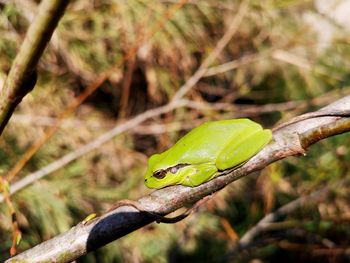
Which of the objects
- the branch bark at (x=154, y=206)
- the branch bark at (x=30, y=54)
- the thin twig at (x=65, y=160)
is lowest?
the branch bark at (x=154, y=206)

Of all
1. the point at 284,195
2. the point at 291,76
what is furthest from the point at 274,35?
the point at 284,195

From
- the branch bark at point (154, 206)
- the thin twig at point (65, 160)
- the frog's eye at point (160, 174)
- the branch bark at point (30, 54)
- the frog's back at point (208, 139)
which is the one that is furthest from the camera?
the thin twig at point (65, 160)

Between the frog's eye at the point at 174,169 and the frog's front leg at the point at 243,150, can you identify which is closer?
the frog's front leg at the point at 243,150

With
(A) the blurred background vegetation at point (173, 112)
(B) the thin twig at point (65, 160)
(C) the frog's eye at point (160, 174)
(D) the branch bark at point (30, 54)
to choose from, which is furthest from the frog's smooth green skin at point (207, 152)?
(A) the blurred background vegetation at point (173, 112)

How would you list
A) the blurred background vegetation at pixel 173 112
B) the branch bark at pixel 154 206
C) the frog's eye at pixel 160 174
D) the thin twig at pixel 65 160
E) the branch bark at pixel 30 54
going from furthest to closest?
the blurred background vegetation at pixel 173 112 < the thin twig at pixel 65 160 < the frog's eye at pixel 160 174 < the branch bark at pixel 154 206 < the branch bark at pixel 30 54

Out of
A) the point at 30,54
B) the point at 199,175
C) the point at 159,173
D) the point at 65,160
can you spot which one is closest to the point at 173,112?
the point at 65,160

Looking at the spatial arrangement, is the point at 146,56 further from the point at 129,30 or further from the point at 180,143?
the point at 180,143

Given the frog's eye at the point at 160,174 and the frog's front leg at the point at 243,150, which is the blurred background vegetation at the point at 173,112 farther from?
the frog's front leg at the point at 243,150

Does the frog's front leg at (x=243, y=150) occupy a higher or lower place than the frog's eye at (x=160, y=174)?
lower
